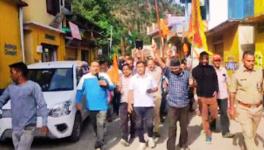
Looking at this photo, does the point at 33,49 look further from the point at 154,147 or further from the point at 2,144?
the point at 154,147

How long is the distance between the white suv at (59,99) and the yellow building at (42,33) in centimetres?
555

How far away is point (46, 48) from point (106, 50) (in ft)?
48.7

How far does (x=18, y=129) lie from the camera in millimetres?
5777

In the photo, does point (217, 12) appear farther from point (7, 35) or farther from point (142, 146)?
point (142, 146)

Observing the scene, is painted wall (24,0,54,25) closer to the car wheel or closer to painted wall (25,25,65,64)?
painted wall (25,25,65,64)

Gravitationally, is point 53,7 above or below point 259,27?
above

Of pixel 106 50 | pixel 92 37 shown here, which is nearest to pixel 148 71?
pixel 92 37

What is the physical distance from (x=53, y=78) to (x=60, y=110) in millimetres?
1507

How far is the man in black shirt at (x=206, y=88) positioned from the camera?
29.4ft

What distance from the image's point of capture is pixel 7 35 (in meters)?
13.9

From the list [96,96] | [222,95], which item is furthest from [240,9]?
[96,96]

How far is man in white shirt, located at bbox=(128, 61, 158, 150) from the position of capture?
28.0 ft

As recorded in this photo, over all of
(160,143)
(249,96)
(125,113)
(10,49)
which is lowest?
(160,143)

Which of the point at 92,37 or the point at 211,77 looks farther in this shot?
the point at 92,37
